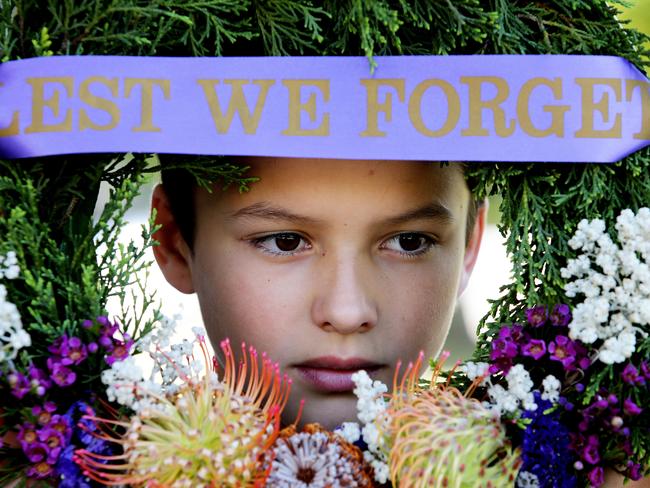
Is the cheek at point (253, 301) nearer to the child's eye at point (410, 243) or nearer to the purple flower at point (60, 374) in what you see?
the child's eye at point (410, 243)

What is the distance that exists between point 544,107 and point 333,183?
0.48 meters

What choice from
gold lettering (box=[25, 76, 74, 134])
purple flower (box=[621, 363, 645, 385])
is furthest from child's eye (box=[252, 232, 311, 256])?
purple flower (box=[621, 363, 645, 385])

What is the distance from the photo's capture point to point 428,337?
6.75 feet

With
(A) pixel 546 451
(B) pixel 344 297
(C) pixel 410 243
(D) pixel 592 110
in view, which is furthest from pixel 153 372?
(D) pixel 592 110

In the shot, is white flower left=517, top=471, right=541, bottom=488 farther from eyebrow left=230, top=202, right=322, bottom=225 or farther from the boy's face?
eyebrow left=230, top=202, right=322, bottom=225

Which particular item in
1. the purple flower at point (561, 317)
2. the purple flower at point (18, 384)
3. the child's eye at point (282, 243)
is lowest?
the purple flower at point (18, 384)

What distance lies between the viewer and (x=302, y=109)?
1.78 metres

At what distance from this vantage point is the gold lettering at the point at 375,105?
1.78m

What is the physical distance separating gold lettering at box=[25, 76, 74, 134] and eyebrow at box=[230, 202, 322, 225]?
433 mm

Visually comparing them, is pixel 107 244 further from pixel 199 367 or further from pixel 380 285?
pixel 380 285

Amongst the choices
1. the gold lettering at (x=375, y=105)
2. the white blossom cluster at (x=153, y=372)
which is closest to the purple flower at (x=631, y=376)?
the gold lettering at (x=375, y=105)

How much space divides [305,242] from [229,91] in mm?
398

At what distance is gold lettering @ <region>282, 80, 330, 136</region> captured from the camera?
1.78 metres

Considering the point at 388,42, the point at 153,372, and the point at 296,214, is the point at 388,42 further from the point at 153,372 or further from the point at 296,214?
the point at 153,372
